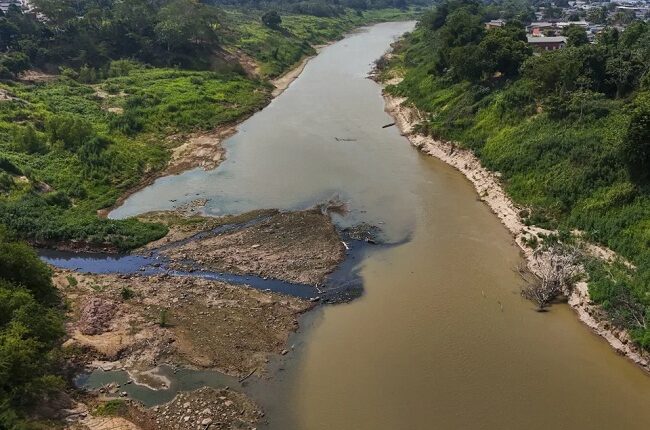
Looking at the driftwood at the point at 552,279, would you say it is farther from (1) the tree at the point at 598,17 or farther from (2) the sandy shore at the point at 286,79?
(1) the tree at the point at 598,17

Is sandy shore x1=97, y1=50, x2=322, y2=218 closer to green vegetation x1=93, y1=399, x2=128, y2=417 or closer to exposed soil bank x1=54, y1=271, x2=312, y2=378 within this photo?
exposed soil bank x1=54, y1=271, x2=312, y2=378

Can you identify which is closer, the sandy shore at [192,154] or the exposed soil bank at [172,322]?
the exposed soil bank at [172,322]

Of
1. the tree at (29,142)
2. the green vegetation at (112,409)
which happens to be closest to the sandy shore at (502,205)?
the green vegetation at (112,409)

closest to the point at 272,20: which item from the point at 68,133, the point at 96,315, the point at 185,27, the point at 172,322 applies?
the point at 185,27

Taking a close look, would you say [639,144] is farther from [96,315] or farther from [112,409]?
[96,315]

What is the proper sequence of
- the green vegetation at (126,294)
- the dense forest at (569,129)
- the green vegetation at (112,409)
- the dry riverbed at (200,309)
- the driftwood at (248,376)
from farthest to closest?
the dense forest at (569,129)
the green vegetation at (126,294)
the driftwood at (248,376)
the dry riverbed at (200,309)
the green vegetation at (112,409)

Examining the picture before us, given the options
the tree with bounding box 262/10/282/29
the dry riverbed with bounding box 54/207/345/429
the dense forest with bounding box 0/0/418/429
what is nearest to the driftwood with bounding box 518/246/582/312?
the dry riverbed with bounding box 54/207/345/429

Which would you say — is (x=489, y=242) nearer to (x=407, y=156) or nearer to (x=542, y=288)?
(x=542, y=288)
